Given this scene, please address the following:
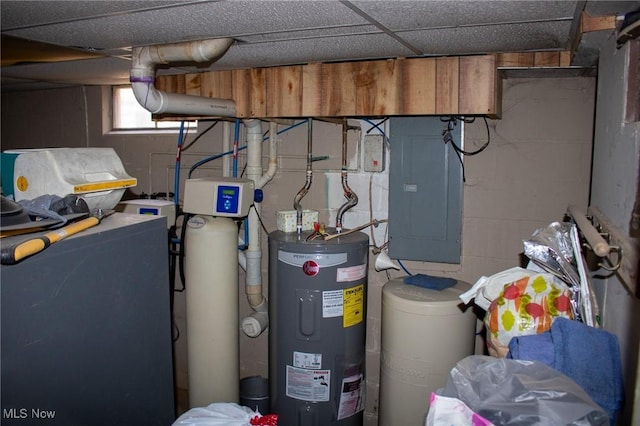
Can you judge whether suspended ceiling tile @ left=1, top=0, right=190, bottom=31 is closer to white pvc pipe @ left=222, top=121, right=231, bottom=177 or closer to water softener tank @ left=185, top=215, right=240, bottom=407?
water softener tank @ left=185, top=215, right=240, bottom=407

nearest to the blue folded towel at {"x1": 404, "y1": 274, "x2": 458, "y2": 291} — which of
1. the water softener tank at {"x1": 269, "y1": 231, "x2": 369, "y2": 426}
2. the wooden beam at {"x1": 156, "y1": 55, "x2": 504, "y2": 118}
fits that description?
the water softener tank at {"x1": 269, "y1": 231, "x2": 369, "y2": 426}

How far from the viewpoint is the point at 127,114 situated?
372 centimetres

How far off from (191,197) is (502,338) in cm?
183

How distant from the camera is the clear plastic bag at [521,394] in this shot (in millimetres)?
1088

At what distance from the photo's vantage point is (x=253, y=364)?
11.2ft

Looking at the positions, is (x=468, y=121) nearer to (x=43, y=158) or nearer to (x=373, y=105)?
(x=373, y=105)

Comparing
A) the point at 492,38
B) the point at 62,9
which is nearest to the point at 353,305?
the point at 492,38

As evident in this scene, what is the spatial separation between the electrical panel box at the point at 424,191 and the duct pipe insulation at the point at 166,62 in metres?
1.14

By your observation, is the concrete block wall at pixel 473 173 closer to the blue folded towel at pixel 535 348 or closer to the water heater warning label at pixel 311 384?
the water heater warning label at pixel 311 384

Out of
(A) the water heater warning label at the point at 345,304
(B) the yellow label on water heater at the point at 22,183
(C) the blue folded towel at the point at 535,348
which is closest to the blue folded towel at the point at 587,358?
(C) the blue folded towel at the point at 535,348

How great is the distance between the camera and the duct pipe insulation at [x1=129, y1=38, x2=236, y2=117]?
2078 mm

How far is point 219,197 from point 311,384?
1.12 metres

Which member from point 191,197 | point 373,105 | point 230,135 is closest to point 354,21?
point 373,105

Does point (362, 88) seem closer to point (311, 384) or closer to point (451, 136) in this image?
point (451, 136)
